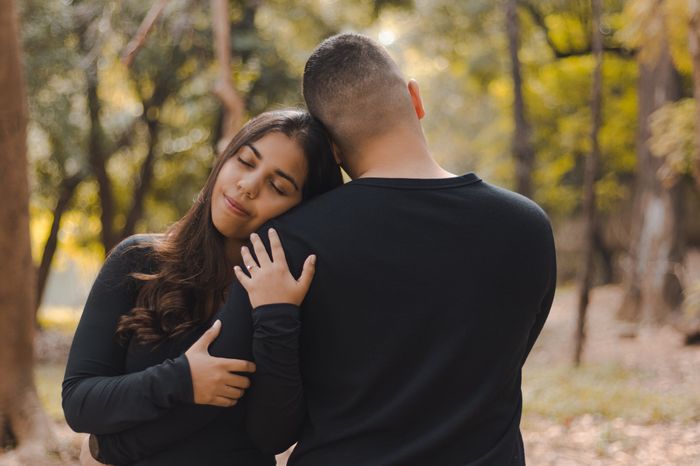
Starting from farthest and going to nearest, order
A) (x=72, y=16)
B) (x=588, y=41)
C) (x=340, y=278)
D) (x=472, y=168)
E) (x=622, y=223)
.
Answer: (x=472, y=168) → (x=622, y=223) → (x=588, y=41) → (x=72, y=16) → (x=340, y=278)

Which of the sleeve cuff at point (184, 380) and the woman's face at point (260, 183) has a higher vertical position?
the woman's face at point (260, 183)

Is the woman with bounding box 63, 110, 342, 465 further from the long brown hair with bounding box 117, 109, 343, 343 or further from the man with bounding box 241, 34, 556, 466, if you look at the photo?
the man with bounding box 241, 34, 556, 466

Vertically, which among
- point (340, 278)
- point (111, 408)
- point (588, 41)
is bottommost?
point (588, 41)

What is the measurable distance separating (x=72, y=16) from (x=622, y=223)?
1606 cm

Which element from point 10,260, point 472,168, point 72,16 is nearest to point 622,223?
point 472,168

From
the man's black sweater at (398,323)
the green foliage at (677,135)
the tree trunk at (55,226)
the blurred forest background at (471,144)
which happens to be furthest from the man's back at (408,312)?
the tree trunk at (55,226)

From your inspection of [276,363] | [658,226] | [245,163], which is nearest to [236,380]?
[276,363]

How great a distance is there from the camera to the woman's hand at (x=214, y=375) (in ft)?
6.54

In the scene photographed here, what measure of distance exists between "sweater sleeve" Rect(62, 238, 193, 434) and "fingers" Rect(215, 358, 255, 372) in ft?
0.43

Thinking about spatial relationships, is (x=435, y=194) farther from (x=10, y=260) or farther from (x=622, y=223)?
(x=622, y=223)

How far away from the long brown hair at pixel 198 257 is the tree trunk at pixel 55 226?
1473 cm

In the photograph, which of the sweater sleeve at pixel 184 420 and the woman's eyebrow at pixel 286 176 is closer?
the sweater sleeve at pixel 184 420

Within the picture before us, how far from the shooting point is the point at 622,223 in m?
22.8

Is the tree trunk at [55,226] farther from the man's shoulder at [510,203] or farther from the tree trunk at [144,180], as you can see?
the man's shoulder at [510,203]
